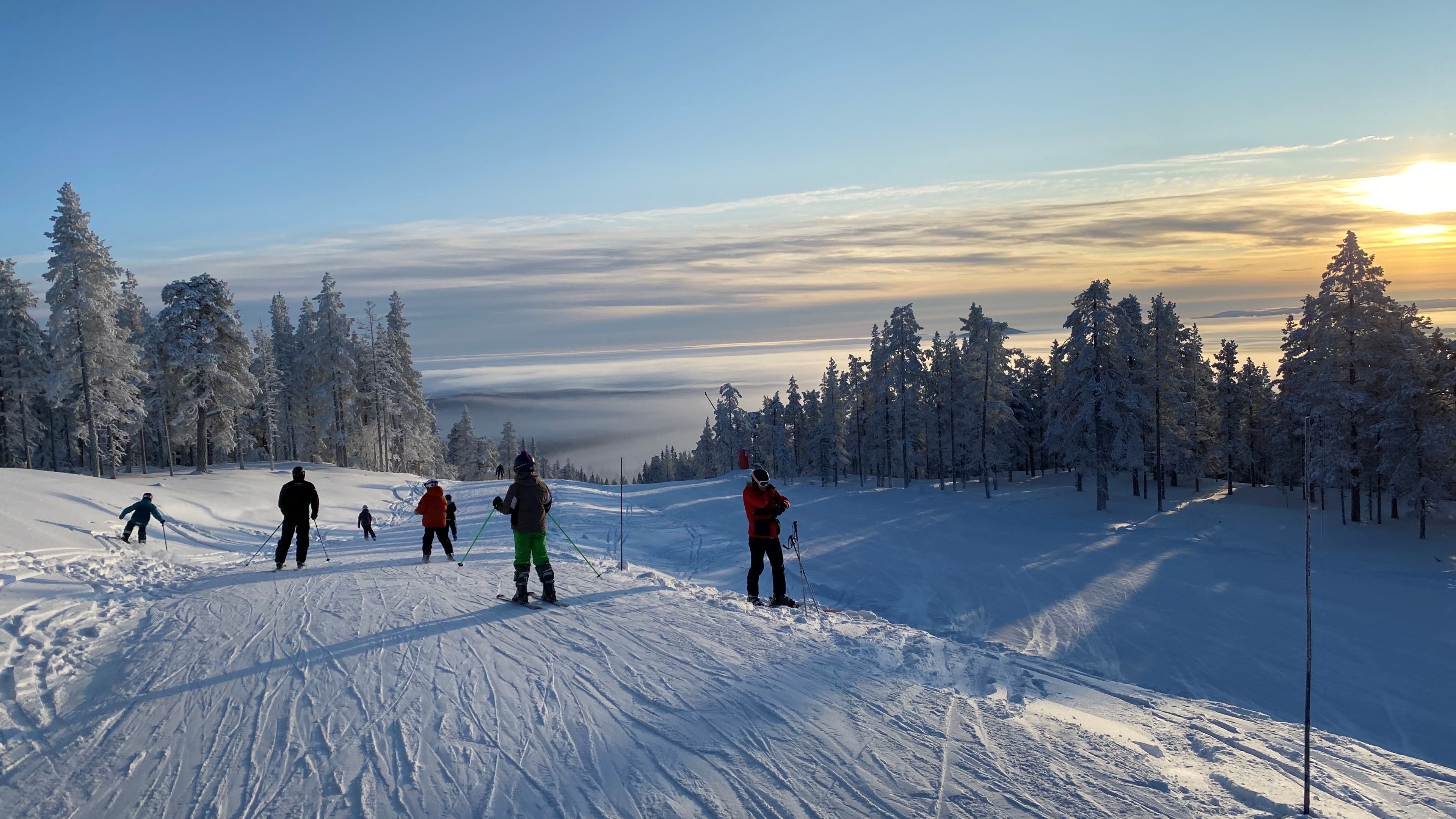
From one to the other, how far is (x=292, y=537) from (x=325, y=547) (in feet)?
8.96

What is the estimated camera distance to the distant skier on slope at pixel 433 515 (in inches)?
611

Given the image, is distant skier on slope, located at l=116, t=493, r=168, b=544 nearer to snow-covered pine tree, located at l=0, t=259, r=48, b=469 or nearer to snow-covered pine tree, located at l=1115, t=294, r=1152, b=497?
snow-covered pine tree, located at l=0, t=259, r=48, b=469

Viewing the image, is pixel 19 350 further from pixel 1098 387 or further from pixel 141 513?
pixel 1098 387

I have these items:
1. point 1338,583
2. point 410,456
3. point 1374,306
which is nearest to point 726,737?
point 1338,583

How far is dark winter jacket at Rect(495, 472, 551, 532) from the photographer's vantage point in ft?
36.1

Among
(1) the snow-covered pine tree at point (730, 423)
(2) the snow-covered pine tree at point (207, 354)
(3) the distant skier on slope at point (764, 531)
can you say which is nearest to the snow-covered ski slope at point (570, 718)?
(3) the distant skier on slope at point (764, 531)

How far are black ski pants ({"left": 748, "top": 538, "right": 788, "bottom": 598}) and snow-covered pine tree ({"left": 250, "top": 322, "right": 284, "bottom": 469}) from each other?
5536cm

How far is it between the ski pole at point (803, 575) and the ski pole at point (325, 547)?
10.4 meters

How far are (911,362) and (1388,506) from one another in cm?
2964

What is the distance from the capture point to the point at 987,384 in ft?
172

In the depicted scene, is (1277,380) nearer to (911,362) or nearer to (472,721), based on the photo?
(911,362)

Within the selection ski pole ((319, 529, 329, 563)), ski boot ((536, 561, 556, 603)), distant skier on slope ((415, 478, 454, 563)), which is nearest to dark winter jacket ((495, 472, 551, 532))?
ski boot ((536, 561, 556, 603))

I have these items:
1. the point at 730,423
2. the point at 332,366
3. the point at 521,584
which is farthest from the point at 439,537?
the point at 730,423

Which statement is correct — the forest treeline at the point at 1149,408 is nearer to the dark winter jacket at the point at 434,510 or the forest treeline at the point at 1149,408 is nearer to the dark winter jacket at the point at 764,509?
the dark winter jacket at the point at 764,509
